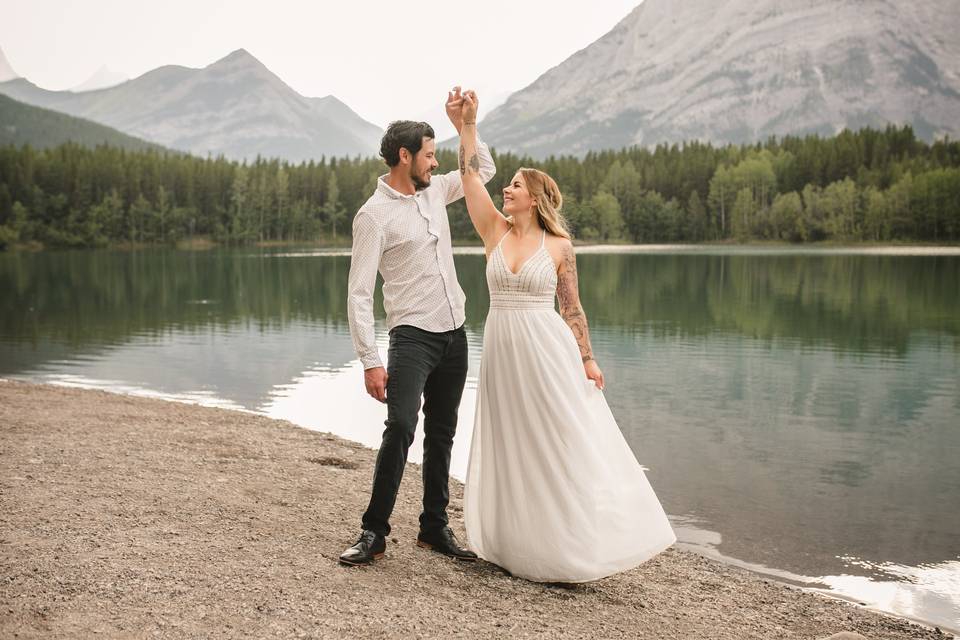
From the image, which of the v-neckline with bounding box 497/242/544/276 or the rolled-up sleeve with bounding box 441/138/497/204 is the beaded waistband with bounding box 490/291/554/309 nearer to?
the v-neckline with bounding box 497/242/544/276

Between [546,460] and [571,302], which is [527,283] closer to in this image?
[571,302]

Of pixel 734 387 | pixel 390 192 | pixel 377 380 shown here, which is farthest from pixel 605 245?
pixel 377 380

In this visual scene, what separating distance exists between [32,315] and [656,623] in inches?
1325

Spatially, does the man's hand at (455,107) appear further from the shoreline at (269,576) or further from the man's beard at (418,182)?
the shoreline at (269,576)

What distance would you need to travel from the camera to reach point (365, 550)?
614cm

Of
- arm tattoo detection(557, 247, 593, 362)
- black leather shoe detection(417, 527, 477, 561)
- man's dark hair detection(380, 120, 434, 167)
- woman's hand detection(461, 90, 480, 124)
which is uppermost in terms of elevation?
woman's hand detection(461, 90, 480, 124)

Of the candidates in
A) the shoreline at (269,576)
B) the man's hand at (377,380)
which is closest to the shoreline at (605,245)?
the shoreline at (269,576)

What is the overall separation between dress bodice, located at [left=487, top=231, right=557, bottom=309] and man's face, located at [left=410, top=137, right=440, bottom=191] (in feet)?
2.44

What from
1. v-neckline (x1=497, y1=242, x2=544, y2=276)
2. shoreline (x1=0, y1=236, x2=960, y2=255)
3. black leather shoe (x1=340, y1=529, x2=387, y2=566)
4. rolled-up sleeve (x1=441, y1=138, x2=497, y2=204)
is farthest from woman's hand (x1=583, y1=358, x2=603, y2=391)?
shoreline (x1=0, y1=236, x2=960, y2=255)

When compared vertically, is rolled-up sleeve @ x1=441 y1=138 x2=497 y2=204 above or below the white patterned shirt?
above

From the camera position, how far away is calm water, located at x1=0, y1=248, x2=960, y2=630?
934cm

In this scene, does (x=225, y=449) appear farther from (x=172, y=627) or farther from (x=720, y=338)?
(x=720, y=338)

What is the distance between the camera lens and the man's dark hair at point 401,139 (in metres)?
6.02

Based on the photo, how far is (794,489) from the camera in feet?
37.1
